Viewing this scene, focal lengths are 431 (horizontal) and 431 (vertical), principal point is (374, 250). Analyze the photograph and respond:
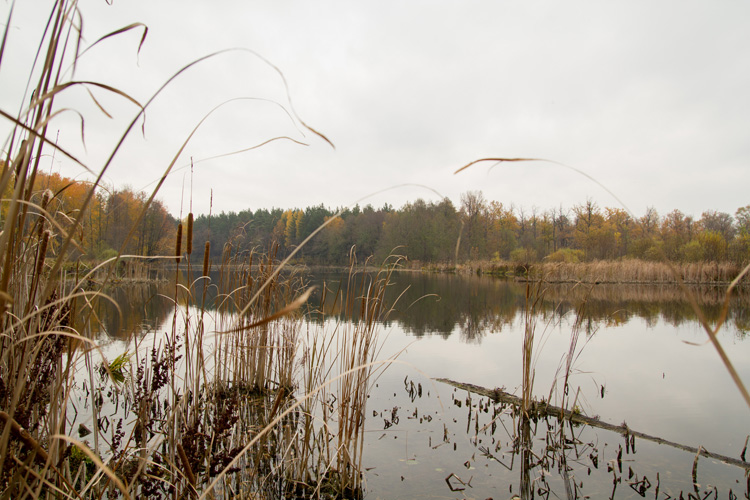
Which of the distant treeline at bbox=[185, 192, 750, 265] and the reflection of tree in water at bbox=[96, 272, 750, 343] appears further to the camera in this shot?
the distant treeline at bbox=[185, 192, 750, 265]

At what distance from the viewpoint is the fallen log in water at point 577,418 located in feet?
10.0

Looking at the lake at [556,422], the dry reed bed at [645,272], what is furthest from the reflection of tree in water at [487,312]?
the dry reed bed at [645,272]

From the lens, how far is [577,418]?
375cm

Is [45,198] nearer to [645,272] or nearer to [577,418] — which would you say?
[577,418]

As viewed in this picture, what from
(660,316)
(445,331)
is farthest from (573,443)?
(660,316)

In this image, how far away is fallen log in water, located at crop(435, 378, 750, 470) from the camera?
3.05 m

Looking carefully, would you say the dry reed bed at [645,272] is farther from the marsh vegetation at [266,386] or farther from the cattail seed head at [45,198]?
the cattail seed head at [45,198]

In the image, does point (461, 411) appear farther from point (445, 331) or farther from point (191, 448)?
point (445, 331)

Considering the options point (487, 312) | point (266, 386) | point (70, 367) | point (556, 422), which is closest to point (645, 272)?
point (487, 312)

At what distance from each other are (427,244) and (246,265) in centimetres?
3755

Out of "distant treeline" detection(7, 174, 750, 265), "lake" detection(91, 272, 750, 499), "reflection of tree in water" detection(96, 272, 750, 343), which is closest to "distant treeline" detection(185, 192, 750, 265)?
"distant treeline" detection(7, 174, 750, 265)

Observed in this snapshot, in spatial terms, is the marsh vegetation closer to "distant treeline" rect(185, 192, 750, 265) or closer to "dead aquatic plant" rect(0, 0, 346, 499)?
"dead aquatic plant" rect(0, 0, 346, 499)

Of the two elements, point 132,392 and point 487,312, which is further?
point 487,312

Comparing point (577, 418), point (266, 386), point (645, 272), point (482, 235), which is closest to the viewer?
point (577, 418)
